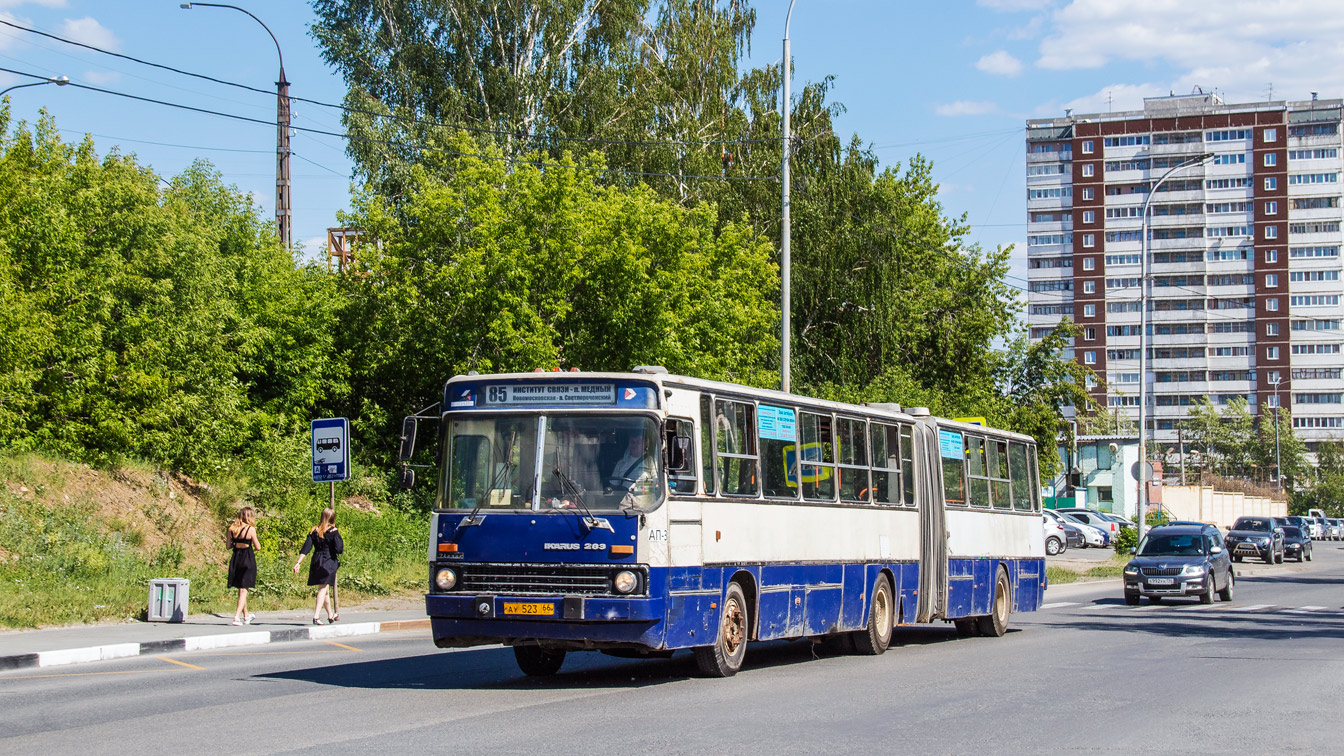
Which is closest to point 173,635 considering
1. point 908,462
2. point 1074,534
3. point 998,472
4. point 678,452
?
point 678,452

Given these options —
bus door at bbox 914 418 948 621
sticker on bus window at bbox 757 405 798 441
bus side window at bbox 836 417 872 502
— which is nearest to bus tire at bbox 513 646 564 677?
sticker on bus window at bbox 757 405 798 441

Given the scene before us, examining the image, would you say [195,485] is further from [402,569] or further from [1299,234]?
[1299,234]

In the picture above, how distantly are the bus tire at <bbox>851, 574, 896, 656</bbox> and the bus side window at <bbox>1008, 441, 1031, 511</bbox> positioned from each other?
5.50 metres

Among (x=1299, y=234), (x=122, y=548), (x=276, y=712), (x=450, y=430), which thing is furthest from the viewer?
(x=1299, y=234)

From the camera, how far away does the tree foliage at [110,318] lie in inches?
1086

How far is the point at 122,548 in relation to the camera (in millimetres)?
24844

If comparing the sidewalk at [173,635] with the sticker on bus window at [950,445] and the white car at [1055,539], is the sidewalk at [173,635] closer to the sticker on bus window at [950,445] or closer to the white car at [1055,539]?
the sticker on bus window at [950,445]

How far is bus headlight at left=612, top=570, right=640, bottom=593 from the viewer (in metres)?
12.4

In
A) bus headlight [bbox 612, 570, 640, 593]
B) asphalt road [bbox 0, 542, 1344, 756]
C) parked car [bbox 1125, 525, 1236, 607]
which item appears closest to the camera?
asphalt road [bbox 0, 542, 1344, 756]

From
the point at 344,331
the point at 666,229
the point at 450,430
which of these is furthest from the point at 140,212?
the point at 450,430

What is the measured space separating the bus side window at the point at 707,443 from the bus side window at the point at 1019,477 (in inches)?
400

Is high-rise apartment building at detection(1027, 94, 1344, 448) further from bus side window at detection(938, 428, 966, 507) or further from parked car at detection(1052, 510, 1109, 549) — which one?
bus side window at detection(938, 428, 966, 507)

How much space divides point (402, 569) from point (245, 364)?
977 centimetres

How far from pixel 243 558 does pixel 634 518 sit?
9655mm
